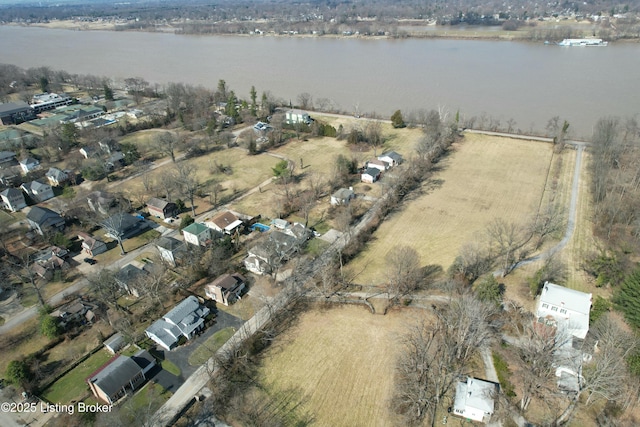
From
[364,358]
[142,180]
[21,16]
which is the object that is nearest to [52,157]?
[142,180]

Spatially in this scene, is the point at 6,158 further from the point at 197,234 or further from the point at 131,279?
the point at 131,279

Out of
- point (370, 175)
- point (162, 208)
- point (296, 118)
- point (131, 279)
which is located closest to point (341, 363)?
point (131, 279)

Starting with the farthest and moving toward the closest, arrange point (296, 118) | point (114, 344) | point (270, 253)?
point (296, 118)
point (270, 253)
point (114, 344)

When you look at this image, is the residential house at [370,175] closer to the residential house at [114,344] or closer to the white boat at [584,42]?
the residential house at [114,344]

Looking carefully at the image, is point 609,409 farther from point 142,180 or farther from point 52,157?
point 52,157

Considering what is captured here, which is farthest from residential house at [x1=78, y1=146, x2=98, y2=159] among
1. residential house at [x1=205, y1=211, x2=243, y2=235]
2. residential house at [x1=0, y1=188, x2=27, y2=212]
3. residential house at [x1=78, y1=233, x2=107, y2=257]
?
residential house at [x1=205, y1=211, x2=243, y2=235]

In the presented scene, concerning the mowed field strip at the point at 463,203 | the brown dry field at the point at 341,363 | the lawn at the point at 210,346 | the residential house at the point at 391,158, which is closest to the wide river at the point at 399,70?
the mowed field strip at the point at 463,203
